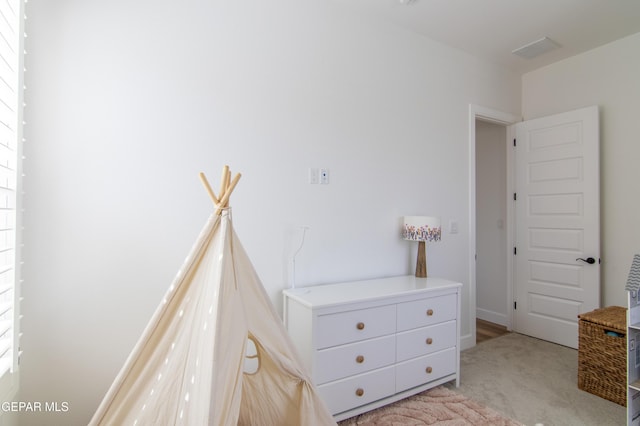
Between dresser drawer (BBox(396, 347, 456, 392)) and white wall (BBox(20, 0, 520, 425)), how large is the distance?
687 millimetres

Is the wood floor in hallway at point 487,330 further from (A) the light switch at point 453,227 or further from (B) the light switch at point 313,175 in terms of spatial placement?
(B) the light switch at point 313,175

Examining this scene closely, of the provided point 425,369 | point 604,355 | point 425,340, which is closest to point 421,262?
point 425,340

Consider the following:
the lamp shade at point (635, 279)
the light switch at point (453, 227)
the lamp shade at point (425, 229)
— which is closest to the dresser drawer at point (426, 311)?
the lamp shade at point (425, 229)

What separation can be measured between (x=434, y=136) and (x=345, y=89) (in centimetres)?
101

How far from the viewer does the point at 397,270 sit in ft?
8.91

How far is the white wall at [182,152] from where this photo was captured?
1597 mm

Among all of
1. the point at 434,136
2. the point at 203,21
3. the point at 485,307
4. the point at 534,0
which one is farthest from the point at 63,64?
the point at 485,307

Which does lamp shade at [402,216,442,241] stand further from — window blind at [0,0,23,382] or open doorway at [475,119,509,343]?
window blind at [0,0,23,382]

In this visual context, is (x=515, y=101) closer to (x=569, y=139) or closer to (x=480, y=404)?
(x=569, y=139)

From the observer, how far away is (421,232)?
253 centimetres

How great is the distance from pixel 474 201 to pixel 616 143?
4.37 feet

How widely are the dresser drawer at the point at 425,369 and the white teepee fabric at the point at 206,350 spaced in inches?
30.7

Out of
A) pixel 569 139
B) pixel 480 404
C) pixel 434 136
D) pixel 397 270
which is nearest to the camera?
pixel 480 404

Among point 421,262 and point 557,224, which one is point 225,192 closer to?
point 421,262
